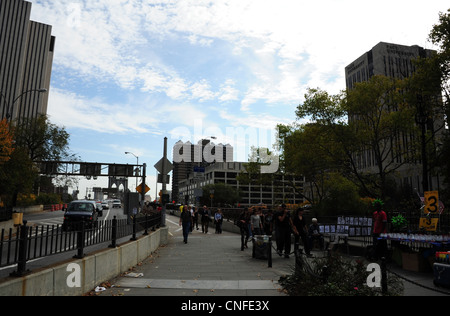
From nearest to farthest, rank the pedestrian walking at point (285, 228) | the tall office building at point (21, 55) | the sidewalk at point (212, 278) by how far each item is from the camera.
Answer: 1. the sidewalk at point (212, 278)
2. the pedestrian walking at point (285, 228)
3. the tall office building at point (21, 55)

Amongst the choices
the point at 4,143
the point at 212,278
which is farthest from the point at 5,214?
the point at 212,278

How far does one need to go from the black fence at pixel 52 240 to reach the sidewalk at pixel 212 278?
112cm

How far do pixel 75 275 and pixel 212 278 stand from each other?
3491 mm

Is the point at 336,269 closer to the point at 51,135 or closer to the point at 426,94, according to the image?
the point at 426,94

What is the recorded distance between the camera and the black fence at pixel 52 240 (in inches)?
190

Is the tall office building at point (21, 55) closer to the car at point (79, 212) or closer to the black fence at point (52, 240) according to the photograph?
the car at point (79, 212)

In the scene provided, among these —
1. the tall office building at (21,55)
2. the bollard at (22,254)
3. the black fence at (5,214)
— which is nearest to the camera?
the bollard at (22,254)

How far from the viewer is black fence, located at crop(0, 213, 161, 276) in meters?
4.84

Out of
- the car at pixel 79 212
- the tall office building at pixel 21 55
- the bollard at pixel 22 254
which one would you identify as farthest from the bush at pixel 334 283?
the tall office building at pixel 21 55

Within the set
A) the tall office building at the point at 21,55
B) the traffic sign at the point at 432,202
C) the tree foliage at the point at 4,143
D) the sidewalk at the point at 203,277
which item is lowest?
the sidewalk at the point at 203,277

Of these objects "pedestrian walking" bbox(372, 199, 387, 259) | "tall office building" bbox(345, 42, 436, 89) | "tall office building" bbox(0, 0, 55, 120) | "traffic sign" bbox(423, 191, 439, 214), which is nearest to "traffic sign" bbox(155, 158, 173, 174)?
"pedestrian walking" bbox(372, 199, 387, 259)

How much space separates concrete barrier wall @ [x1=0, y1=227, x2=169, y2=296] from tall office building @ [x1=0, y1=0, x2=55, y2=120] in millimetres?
108735

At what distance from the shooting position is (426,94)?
22.1 metres
